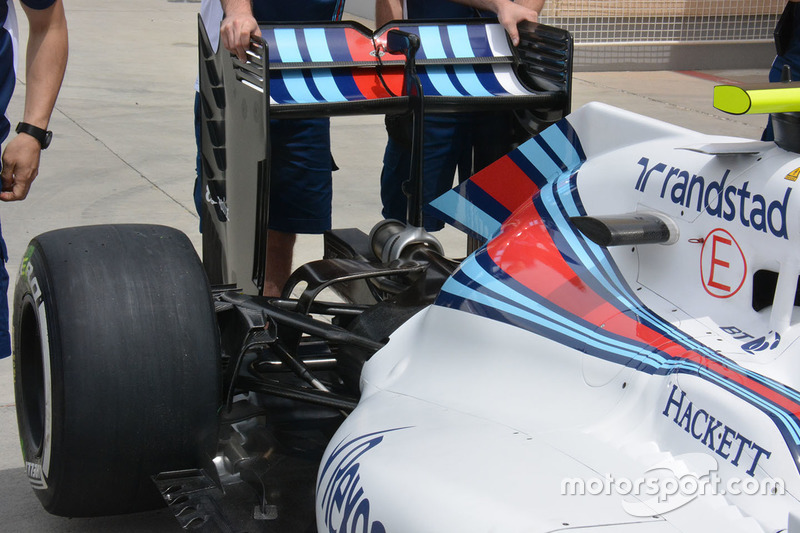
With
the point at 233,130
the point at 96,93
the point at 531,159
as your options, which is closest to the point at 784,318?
the point at 531,159

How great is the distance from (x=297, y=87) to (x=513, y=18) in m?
0.82

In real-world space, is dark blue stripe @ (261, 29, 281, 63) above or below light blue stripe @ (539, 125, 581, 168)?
above

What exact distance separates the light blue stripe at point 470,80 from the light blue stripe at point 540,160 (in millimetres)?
696

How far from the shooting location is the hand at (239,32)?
2953 mm

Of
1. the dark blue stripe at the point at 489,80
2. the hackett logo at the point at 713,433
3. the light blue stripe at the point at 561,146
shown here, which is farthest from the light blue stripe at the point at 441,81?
the hackett logo at the point at 713,433

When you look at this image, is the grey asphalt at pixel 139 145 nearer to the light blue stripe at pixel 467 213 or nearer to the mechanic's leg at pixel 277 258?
the mechanic's leg at pixel 277 258

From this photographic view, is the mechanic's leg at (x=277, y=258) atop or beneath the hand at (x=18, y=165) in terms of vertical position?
beneath

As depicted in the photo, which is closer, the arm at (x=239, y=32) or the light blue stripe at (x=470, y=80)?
the arm at (x=239, y=32)

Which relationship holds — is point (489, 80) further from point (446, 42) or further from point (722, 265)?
point (722, 265)

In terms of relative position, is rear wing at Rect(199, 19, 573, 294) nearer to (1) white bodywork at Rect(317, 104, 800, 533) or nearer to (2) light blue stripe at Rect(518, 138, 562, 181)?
(2) light blue stripe at Rect(518, 138, 562, 181)

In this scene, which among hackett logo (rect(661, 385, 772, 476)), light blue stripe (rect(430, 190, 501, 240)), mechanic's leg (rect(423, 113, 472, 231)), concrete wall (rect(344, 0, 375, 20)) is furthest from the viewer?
concrete wall (rect(344, 0, 375, 20))

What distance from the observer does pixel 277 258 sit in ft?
12.8

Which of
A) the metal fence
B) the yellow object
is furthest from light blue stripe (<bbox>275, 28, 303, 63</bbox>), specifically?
the metal fence

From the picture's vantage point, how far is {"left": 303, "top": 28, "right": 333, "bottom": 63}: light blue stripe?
10.5ft
